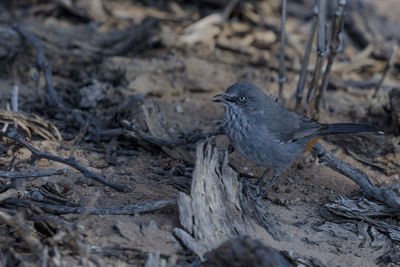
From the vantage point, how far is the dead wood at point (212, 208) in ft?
12.5

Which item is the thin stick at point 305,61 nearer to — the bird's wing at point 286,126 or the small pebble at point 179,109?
A: the bird's wing at point 286,126

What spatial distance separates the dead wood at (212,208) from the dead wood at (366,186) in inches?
49.1

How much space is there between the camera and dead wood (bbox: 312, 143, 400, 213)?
4.67 metres

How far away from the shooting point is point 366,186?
4.85 metres

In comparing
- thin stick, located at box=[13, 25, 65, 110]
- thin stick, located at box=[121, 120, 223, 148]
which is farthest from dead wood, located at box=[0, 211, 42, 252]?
thin stick, located at box=[13, 25, 65, 110]

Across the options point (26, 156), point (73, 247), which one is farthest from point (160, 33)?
point (73, 247)

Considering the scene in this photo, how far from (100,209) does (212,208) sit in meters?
0.99

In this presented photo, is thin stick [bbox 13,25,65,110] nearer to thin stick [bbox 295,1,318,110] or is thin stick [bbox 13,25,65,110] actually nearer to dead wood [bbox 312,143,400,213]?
thin stick [bbox 295,1,318,110]

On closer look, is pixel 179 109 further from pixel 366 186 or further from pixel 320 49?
pixel 366 186

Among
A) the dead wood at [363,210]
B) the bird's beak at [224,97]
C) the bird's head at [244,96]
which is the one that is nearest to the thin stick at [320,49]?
the bird's head at [244,96]

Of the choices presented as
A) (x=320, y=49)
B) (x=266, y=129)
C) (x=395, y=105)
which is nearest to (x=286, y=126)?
(x=266, y=129)

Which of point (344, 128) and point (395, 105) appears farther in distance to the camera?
point (395, 105)

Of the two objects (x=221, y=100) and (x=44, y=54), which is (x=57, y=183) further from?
(x=44, y=54)

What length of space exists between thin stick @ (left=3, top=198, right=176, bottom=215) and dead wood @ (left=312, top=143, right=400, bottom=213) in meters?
2.05
